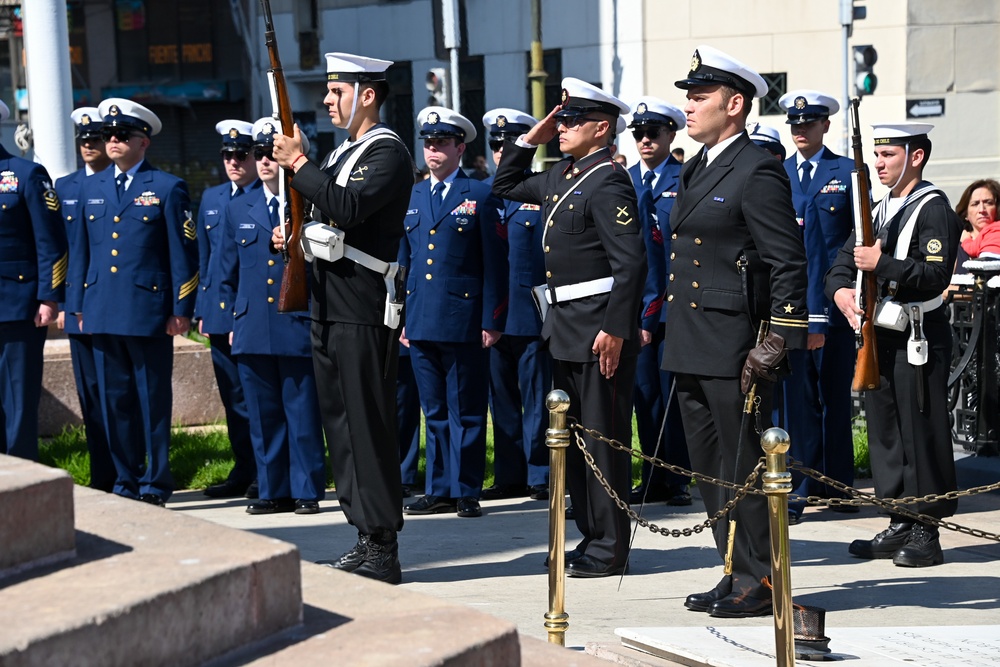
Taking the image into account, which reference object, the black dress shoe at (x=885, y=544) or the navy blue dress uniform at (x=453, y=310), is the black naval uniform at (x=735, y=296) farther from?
the navy blue dress uniform at (x=453, y=310)

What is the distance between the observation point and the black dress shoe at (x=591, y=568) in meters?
6.66

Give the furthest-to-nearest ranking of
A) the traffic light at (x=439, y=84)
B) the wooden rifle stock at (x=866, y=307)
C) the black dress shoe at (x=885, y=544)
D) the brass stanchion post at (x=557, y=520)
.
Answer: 1. the traffic light at (x=439, y=84)
2. the black dress shoe at (x=885, y=544)
3. the wooden rifle stock at (x=866, y=307)
4. the brass stanchion post at (x=557, y=520)

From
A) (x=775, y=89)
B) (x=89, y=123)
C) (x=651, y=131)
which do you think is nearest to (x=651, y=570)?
(x=651, y=131)

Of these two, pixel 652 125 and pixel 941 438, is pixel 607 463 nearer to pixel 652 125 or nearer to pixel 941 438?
pixel 941 438

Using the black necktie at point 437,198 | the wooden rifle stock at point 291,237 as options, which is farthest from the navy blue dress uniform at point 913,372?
the wooden rifle stock at point 291,237

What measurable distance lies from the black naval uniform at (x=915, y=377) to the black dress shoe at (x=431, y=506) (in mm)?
2444

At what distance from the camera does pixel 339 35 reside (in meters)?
31.8

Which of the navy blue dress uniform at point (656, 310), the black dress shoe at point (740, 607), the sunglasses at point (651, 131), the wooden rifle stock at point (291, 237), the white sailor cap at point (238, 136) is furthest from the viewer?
the white sailor cap at point (238, 136)

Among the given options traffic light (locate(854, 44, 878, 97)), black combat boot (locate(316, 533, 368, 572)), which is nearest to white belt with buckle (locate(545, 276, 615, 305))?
black combat boot (locate(316, 533, 368, 572))

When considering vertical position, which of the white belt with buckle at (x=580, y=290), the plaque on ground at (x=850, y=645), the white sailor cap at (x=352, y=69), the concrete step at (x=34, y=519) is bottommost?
the plaque on ground at (x=850, y=645)

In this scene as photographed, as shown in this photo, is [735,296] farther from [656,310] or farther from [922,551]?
[656,310]

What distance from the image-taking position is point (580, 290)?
266 inches

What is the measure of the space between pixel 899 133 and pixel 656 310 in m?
2.05

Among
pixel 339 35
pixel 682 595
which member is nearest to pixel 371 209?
pixel 682 595
